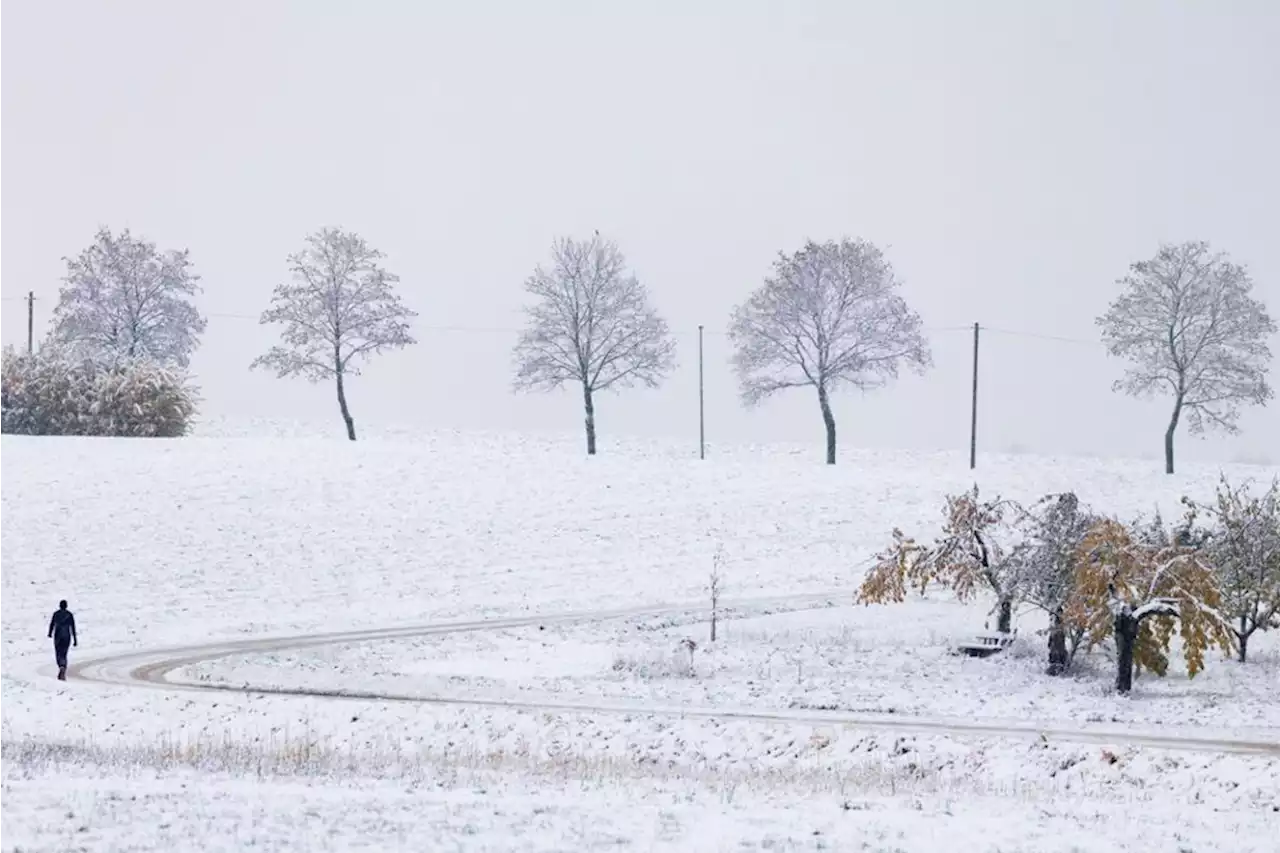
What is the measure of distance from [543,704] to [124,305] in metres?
58.9

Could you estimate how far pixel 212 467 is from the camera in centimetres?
6362

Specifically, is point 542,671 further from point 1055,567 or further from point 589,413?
point 589,413

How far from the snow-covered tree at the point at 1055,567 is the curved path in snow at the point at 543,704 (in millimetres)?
8266

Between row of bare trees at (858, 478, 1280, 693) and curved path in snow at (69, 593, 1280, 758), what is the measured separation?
7083 mm

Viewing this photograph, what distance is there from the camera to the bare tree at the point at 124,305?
78.4 metres

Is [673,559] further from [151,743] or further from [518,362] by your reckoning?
[151,743]

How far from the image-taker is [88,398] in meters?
74.1

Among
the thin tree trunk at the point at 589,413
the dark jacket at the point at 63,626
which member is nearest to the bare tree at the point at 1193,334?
the thin tree trunk at the point at 589,413

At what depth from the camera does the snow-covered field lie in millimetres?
14570

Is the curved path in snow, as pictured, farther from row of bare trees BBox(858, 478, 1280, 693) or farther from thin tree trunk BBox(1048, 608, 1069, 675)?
thin tree trunk BBox(1048, 608, 1069, 675)

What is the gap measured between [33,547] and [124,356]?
27901 millimetres

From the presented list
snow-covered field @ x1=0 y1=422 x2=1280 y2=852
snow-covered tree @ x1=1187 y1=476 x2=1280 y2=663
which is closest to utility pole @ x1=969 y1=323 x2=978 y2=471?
snow-covered field @ x1=0 y1=422 x2=1280 y2=852

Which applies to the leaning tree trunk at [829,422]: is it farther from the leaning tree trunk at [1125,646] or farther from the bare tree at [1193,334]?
the leaning tree trunk at [1125,646]

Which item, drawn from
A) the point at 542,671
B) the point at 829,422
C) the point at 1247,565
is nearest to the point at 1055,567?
the point at 1247,565
